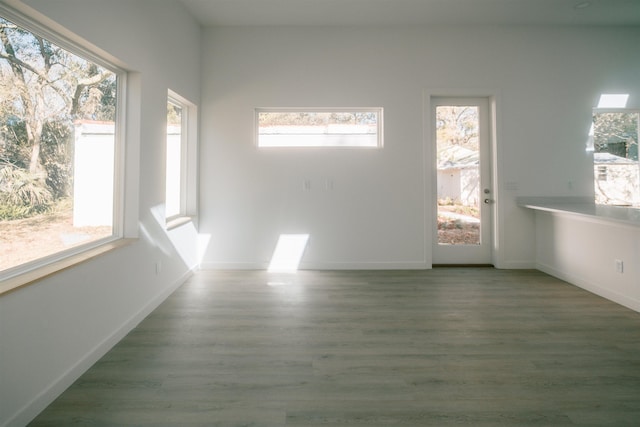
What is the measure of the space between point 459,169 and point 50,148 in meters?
4.27

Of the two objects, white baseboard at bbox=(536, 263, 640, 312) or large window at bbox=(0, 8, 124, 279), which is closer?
large window at bbox=(0, 8, 124, 279)

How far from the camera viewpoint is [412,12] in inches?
162

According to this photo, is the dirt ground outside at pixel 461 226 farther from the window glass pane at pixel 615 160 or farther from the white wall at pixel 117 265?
the white wall at pixel 117 265

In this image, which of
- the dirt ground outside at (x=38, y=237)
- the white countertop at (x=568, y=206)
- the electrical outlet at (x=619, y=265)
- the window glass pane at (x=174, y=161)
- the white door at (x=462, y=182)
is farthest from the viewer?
the white door at (x=462, y=182)

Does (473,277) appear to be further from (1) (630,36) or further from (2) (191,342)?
(1) (630,36)

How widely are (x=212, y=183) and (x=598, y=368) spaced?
4045mm

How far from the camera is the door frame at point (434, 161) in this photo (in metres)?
4.49

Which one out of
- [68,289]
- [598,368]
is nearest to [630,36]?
[598,368]

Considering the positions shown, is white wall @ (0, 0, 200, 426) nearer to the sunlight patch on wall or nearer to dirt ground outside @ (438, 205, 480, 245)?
the sunlight patch on wall

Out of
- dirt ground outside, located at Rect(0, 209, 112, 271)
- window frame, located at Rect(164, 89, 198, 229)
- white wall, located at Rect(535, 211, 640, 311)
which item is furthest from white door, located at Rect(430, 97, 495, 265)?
dirt ground outside, located at Rect(0, 209, 112, 271)

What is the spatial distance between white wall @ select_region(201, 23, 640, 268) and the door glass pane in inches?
10.3

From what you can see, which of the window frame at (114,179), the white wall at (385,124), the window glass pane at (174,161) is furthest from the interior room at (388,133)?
the window frame at (114,179)

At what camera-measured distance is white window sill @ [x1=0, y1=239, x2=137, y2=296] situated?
1.62 metres

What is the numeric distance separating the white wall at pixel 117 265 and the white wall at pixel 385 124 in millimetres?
581
